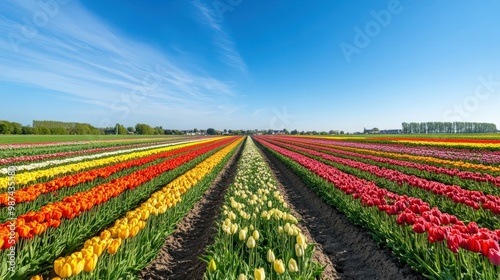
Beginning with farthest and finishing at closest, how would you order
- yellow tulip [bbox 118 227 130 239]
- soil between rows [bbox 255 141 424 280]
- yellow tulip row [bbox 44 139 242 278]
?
soil between rows [bbox 255 141 424 280]
yellow tulip [bbox 118 227 130 239]
yellow tulip row [bbox 44 139 242 278]

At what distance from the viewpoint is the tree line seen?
133 metres

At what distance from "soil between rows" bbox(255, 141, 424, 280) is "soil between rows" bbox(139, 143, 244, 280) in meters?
2.49

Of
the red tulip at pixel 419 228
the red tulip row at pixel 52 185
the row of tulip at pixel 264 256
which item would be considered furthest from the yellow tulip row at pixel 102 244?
the red tulip at pixel 419 228

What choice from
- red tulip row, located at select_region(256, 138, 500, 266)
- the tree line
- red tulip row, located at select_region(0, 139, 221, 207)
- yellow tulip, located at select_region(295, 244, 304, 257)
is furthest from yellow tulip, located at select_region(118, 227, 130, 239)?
the tree line

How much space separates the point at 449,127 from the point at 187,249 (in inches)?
7096

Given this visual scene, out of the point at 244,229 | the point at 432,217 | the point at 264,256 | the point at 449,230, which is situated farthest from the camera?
the point at 264,256

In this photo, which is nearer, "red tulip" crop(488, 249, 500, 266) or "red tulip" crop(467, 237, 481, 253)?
"red tulip" crop(488, 249, 500, 266)

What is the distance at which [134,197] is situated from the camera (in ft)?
23.1

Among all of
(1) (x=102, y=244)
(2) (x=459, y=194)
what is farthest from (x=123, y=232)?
(2) (x=459, y=194)

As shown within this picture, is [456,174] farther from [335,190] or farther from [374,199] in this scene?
[374,199]

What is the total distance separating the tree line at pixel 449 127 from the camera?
132750 millimetres

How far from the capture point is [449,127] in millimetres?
A: 139500

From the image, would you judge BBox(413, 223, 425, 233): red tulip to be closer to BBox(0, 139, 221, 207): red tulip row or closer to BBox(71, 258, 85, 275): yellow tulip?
BBox(71, 258, 85, 275): yellow tulip

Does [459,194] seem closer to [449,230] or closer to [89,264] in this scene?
[449,230]
